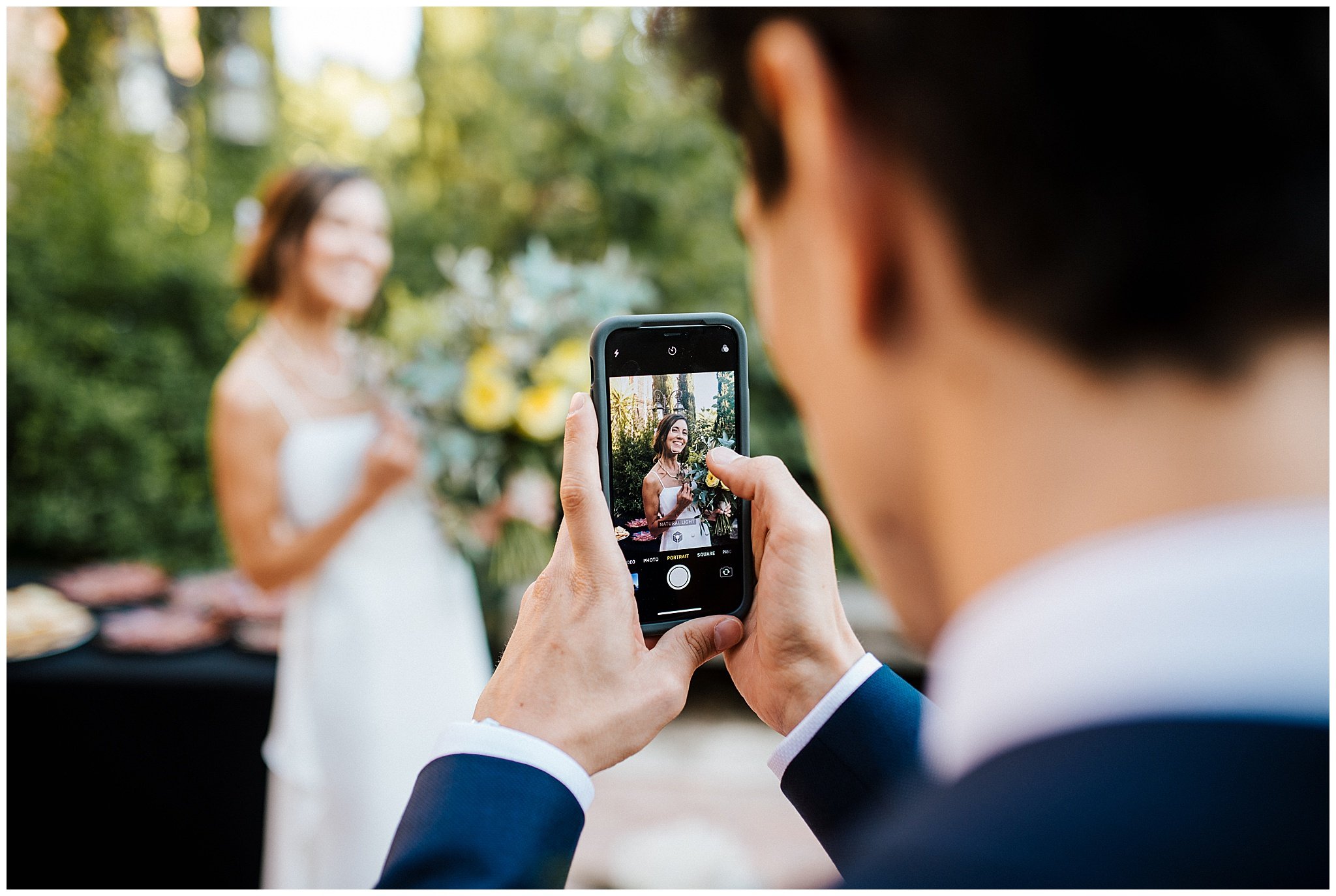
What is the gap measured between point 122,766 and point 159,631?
0.31 m

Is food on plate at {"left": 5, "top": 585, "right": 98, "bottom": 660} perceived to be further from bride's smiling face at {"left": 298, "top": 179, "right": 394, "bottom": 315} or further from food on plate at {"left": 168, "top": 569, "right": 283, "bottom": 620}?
bride's smiling face at {"left": 298, "top": 179, "right": 394, "bottom": 315}

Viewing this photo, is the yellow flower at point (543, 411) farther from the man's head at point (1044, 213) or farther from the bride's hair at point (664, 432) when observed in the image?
the man's head at point (1044, 213)

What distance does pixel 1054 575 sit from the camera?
385 mm

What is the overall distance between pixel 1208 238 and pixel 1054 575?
6.0 inches

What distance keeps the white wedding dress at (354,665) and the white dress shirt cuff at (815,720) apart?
1.33 m

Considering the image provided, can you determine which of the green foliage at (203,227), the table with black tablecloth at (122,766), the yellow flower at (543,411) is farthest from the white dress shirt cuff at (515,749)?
the green foliage at (203,227)

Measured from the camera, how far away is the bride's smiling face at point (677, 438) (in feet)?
2.55

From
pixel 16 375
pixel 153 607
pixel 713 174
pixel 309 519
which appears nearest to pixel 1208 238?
pixel 309 519

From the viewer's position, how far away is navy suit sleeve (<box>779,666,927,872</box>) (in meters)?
0.66

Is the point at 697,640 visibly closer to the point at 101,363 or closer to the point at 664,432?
the point at 664,432

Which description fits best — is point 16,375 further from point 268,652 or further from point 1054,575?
point 1054,575

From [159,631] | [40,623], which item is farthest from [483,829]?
[40,623]

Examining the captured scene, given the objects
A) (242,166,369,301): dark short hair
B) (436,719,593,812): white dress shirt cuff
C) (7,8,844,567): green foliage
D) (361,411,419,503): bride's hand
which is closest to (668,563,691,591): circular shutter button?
(436,719,593,812): white dress shirt cuff

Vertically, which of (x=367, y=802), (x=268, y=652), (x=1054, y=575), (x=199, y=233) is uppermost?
(x=199, y=233)
